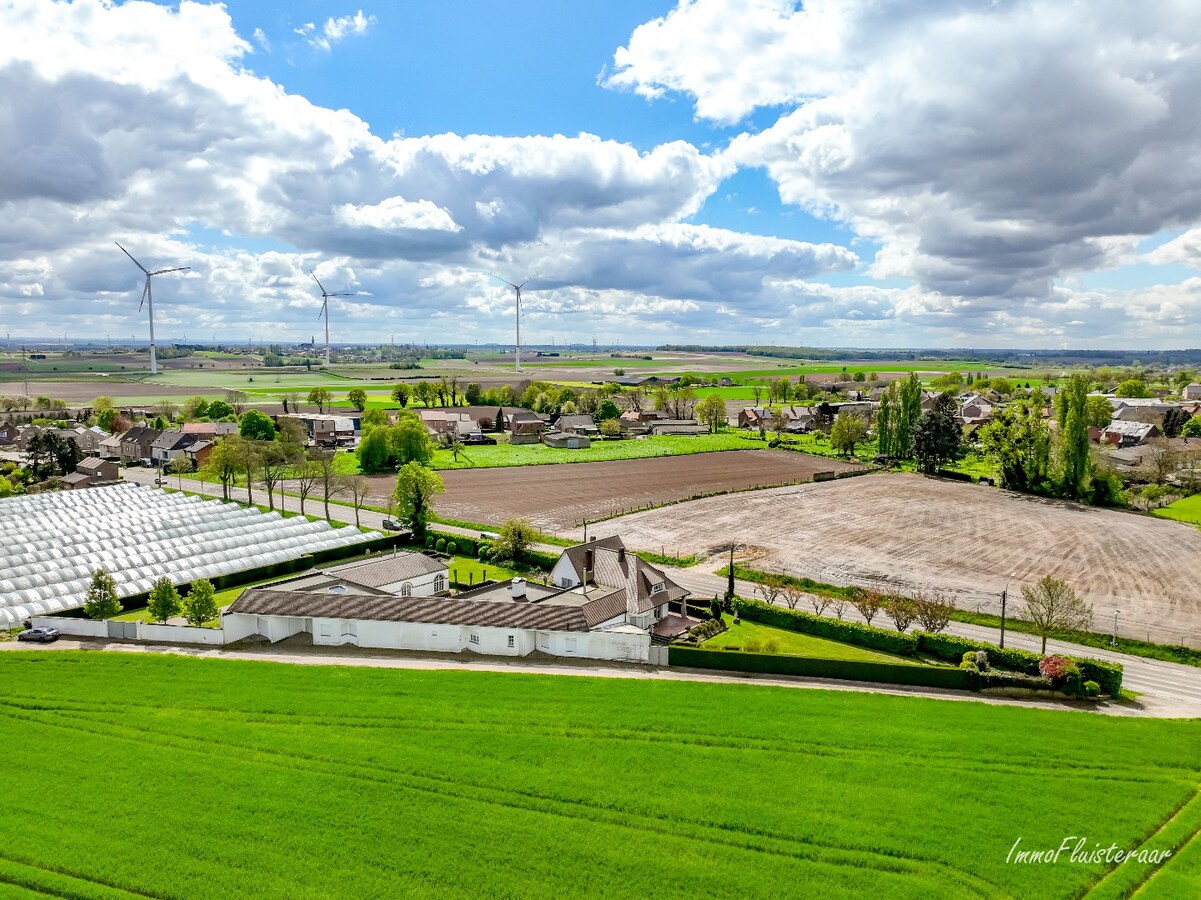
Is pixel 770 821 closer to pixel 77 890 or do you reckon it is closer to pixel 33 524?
pixel 77 890

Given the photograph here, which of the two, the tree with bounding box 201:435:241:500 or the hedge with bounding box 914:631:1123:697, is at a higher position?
the tree with bounding box 201:435:241:500

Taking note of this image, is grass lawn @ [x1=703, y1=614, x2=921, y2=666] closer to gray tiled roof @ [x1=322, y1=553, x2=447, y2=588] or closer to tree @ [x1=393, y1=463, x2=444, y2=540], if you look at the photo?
gray tiled roof @ [x1=322, y1=553, x2=447, y2=588]

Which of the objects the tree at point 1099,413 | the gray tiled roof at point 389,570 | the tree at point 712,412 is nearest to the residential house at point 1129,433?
the tree at point 1099,413

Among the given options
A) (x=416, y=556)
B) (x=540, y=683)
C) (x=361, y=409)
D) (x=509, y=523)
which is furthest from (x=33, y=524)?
(x=361, y=409)

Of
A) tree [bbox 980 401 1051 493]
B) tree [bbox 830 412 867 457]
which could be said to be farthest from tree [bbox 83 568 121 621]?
tree [bbox 830 412 867 457]

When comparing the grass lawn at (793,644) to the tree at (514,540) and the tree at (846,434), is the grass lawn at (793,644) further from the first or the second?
the tree at (846,434)

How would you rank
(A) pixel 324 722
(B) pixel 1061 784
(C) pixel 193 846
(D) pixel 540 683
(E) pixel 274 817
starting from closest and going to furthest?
1. (C) pixel 193 846
2. (E) pixel 274 817
3. (B) pixel 1061 784
4. (A) pixel 324 722
5. (D) pixel 540 683
